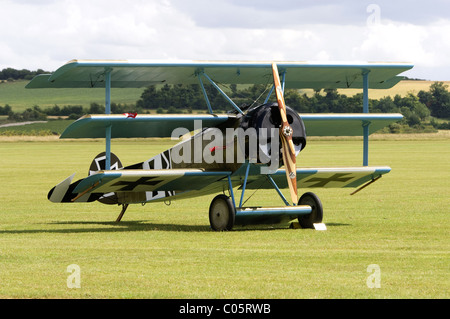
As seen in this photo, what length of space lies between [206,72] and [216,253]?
532cm

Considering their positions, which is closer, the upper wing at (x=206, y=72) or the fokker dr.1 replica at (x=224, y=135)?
the fokker dr.1 replica at (x=224, y=135)

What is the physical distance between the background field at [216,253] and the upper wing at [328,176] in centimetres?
78

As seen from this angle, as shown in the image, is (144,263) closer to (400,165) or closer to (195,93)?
(400,165)

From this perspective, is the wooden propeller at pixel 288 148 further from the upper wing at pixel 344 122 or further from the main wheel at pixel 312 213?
the upper wing at pixel 344 122

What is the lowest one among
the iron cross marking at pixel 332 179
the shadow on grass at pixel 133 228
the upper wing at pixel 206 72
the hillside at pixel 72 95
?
the shadow on grass at pixel 133 228

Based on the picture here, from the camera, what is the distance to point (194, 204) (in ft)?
71.3

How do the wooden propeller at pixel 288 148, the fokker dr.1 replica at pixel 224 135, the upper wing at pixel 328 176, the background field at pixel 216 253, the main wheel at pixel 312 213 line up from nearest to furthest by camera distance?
the background field at pixel 216 253 < the wooden propeller at pixel 288 148 < the fokker dr.1 replica at pixel 224 135 < the main wheel at pixel 312 213 < the upper wing at pixel 328 176

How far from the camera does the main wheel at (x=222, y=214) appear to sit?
13703 millimetres

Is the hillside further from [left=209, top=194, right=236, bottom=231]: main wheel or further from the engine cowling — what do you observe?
the engine cowling

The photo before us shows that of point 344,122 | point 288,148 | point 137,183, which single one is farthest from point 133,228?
point 344,122

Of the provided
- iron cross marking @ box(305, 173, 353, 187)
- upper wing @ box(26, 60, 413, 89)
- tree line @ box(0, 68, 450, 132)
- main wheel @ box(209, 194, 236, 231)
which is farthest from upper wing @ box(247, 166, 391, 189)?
tree line @ box(0, 68, 450, 132)

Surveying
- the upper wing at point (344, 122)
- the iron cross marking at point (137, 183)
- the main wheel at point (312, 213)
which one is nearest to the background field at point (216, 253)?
the main wheel at point (312, 213)

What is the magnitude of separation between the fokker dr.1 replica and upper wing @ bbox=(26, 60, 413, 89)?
0.06 feet

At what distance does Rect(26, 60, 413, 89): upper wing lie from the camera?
14.4 metres
